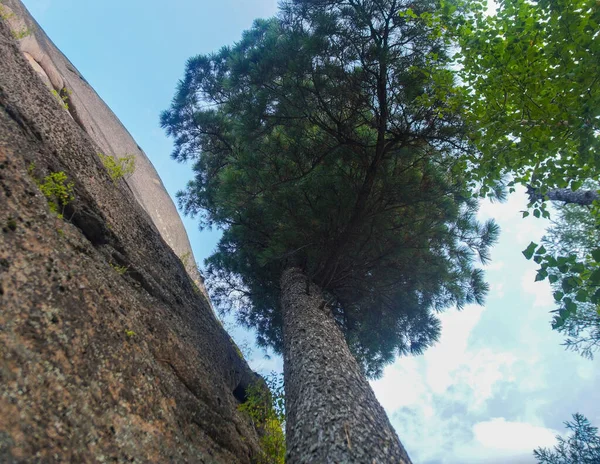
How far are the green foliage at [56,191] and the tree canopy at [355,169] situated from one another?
288cm

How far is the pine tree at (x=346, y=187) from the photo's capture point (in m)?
4.54

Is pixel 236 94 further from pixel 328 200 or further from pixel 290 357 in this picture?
pixel 290 357

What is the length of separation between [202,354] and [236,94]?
3.54 meters

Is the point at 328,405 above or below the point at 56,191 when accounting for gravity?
below

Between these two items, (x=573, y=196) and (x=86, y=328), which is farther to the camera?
(x=573, y=196)

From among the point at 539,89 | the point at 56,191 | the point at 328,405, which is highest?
the point at 539,89

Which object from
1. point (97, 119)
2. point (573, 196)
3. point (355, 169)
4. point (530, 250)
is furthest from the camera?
point (97, 119)

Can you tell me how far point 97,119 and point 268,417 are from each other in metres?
6.93

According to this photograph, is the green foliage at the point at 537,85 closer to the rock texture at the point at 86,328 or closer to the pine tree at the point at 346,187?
the pine tree at the point at 346,187

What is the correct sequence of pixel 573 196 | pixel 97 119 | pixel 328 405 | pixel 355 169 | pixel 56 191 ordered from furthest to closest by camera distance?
pixel 97 119, pixel 355 169, pixel 573 196, pixel 328 405, pixel 56 191

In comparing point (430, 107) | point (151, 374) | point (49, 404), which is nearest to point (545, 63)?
point (430, 107)

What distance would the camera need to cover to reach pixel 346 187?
5570mm

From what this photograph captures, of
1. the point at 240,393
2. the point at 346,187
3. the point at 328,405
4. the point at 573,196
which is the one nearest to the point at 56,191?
the point at 328,405

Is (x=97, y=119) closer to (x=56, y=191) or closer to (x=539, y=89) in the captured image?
(x=56, y=191)
